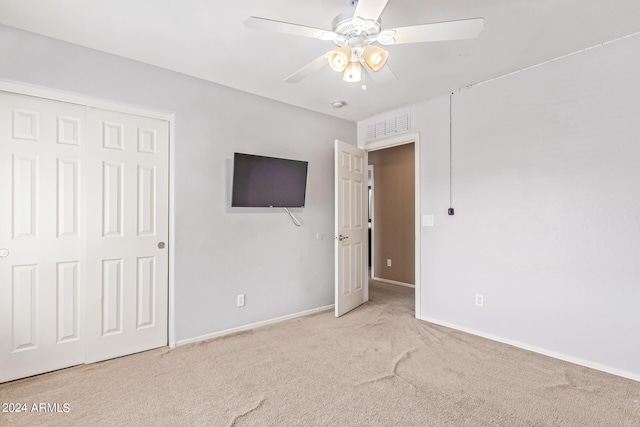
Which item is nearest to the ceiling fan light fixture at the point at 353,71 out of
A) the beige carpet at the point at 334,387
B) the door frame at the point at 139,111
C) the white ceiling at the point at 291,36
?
the white ceiling at the point at 291,36

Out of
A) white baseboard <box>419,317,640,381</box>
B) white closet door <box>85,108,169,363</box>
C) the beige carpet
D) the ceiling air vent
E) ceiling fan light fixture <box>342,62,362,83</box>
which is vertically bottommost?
the beige carpet

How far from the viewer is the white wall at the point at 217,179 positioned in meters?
2.40

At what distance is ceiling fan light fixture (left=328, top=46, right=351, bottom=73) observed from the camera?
72.7 inches

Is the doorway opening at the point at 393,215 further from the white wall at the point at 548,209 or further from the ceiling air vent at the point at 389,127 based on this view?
the white wall at the point at 548,209

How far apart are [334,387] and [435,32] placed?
2.26 meters

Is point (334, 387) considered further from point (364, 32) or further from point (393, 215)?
point (393, 215)

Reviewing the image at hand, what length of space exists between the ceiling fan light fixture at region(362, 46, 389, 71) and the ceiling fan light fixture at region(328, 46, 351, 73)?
105 mm

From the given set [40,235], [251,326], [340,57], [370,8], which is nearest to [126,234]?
[40,235]

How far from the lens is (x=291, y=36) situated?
224cm

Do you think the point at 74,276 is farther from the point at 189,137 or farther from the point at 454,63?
the point at 454,63

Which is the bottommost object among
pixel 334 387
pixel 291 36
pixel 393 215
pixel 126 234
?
pixel 334 387

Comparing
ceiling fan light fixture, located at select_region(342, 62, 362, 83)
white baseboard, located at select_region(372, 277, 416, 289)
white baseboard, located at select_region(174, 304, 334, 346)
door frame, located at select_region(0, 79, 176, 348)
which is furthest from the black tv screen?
white baseboard, located at select_region(372, 277, 416, 289)

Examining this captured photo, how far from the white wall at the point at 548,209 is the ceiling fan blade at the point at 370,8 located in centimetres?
199

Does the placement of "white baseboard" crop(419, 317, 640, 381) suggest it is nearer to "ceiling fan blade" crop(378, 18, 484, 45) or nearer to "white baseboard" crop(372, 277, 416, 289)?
"white baseboard" crop(372, 277, 416, 289)
